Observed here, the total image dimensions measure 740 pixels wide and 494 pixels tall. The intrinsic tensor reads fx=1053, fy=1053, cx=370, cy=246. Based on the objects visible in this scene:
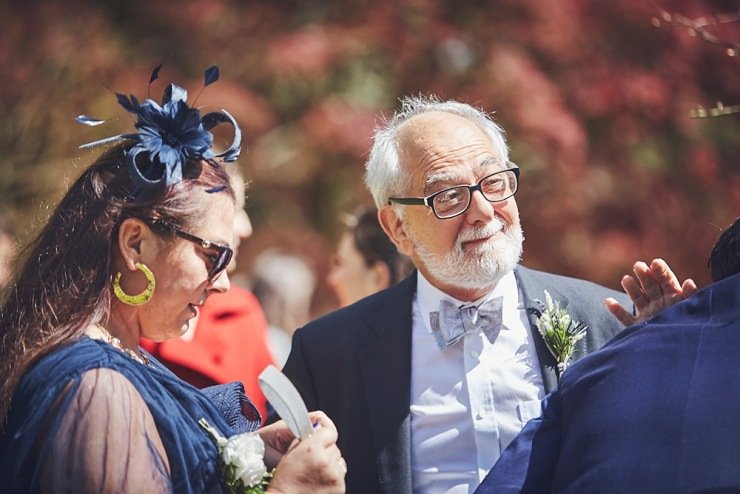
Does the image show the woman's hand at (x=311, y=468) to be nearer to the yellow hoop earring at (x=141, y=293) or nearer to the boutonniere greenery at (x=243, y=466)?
the boutonniere greenery at (x=243, y=466)

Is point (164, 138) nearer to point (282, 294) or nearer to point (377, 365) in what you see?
point (377, 365)

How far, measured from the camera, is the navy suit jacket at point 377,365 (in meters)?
3.44

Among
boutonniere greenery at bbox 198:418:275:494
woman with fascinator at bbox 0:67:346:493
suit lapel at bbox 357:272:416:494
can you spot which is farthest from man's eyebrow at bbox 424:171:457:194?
boutonniere greenery at bbox 198:418:275:494

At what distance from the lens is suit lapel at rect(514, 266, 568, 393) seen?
343cm

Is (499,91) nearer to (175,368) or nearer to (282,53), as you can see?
(282,53)

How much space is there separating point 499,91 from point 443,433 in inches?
138

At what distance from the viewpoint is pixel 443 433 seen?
345 cm

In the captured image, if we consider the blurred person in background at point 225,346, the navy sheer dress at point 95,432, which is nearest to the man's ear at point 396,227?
the blurred person in background at point 225,346

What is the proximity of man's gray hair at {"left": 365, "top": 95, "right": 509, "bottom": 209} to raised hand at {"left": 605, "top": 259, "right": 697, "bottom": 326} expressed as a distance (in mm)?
841

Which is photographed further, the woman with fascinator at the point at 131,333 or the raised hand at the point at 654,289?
the raised hand at the point at 654,289

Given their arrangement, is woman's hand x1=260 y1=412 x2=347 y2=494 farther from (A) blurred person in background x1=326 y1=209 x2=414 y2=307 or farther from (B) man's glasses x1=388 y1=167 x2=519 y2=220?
(A) blurred person in background x1=326 y1=209 x2=414 y2=307

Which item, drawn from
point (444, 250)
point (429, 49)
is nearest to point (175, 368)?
point (444, 250)

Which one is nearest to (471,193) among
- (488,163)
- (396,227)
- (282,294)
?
(488,163)

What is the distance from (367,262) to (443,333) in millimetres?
1495
